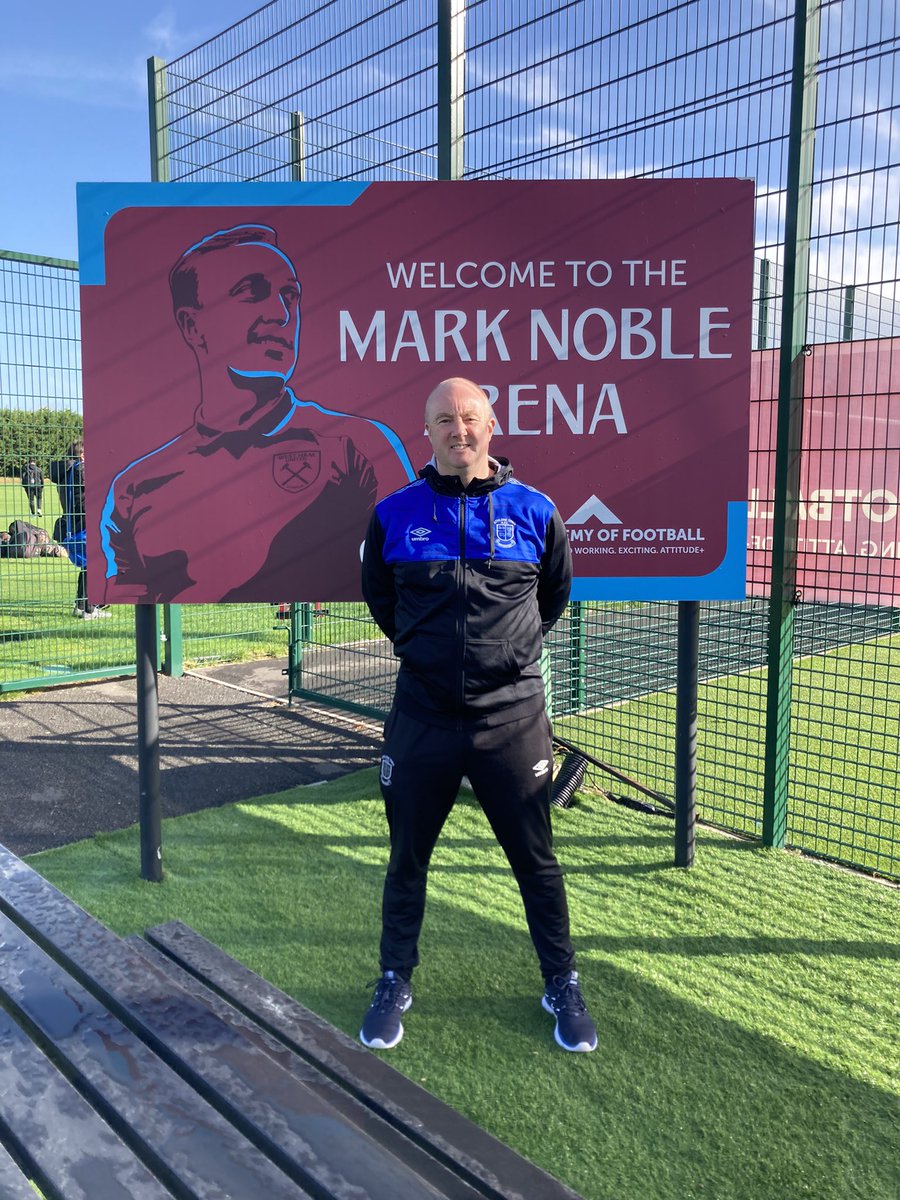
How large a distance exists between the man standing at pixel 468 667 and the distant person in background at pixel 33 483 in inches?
210

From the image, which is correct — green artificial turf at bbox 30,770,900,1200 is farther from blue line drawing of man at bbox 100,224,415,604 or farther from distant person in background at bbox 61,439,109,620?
distant person in background at bbox 61,439,109,620

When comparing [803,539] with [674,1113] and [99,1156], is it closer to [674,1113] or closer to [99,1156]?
[674,1113]

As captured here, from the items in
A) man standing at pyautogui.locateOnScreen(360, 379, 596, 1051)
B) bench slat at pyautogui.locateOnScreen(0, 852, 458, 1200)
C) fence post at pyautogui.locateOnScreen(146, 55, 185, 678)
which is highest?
fence post at pyautogui.locateOnScreen(146, 55, 185, 678)

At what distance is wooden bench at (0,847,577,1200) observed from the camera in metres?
1.37

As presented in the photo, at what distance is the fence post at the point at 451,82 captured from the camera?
442 centimetres

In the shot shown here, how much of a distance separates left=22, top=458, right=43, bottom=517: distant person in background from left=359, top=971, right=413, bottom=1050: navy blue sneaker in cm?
555

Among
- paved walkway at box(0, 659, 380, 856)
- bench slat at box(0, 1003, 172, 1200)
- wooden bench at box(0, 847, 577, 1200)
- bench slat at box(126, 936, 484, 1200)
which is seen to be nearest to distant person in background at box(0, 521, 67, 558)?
paved walkway at box(0, 659, 380, 856)

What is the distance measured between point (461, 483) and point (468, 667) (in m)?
0.52

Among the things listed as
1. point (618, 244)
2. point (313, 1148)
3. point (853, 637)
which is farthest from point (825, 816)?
point (853, 637)

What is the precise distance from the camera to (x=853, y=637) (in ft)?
30.2

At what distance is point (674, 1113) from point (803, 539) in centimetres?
246

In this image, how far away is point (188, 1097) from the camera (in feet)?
5.02

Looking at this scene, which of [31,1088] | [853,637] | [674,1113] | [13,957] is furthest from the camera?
[853,637]

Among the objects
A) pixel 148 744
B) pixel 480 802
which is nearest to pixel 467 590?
pixel 480 802
